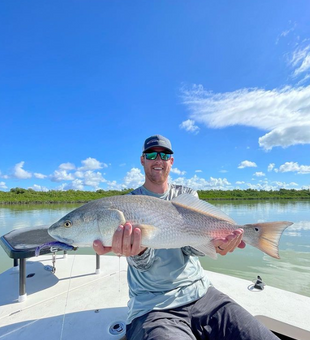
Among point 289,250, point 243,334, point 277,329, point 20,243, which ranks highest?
point 20,243

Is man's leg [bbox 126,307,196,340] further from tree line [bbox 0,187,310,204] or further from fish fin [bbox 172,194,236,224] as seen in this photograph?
tree line [bbox 0,187,310,204]

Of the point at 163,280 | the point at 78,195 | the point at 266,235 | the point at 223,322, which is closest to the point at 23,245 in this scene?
the point at 163,280

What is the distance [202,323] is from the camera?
2.24 metres

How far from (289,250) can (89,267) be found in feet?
35.3

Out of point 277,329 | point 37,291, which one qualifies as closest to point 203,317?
point 277,329

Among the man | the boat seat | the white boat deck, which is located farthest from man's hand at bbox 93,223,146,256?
the boat seat

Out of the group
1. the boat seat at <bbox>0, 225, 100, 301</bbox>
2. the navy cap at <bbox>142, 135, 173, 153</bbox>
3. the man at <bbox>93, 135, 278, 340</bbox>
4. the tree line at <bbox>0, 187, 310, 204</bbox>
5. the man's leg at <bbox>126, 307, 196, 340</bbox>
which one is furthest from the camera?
the tree line at <bbox>0, 187, 310, 204</bbox>

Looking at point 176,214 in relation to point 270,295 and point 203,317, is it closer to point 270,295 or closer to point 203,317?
point 203,317

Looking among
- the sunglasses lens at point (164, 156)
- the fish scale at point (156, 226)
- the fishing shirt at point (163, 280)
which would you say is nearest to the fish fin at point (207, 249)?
the fish scale at point (156, 226)

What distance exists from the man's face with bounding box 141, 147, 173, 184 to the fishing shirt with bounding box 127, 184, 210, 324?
965 mm

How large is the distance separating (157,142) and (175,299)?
74.9 inches

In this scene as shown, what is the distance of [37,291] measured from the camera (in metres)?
3.85

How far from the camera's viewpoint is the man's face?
3020mm

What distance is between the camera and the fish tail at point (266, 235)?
2.34m
